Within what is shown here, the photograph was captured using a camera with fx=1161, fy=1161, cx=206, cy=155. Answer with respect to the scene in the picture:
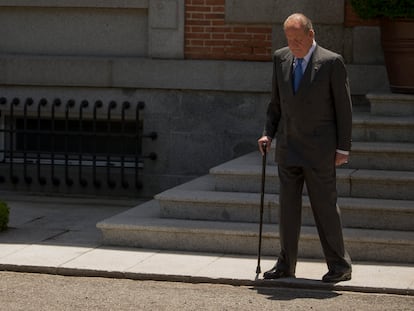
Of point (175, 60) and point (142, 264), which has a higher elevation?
point (175, 60)

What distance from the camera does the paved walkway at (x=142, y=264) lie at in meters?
8.40

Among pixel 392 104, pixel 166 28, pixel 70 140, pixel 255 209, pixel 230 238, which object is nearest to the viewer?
pixel 230 238

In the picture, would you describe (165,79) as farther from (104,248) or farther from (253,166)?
(104,248)

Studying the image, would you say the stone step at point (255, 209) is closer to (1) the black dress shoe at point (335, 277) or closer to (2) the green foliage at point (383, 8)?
(1) the black dress shoe at point (335, 277)

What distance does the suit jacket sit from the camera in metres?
8.14

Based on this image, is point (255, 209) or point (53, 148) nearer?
point (255, 209)

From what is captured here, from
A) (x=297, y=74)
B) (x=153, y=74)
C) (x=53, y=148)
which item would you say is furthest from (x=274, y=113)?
(x=53, y=148)

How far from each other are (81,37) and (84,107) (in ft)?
2.58

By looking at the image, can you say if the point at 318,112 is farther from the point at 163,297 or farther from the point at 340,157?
the point at 163,297

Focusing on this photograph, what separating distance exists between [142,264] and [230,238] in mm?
812

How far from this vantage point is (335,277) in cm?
830

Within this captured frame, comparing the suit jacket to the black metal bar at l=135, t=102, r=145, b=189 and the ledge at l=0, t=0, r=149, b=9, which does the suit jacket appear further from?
the ledge at l=0, t=0, r=149, b=9

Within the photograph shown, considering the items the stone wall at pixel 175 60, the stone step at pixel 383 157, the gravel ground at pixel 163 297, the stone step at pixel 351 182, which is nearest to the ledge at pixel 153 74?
the stone wall at pixel 175 60

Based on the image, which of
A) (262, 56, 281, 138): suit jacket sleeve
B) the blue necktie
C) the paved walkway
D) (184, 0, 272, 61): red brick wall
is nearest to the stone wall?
(184, 0, 272, 61): red brick wall
